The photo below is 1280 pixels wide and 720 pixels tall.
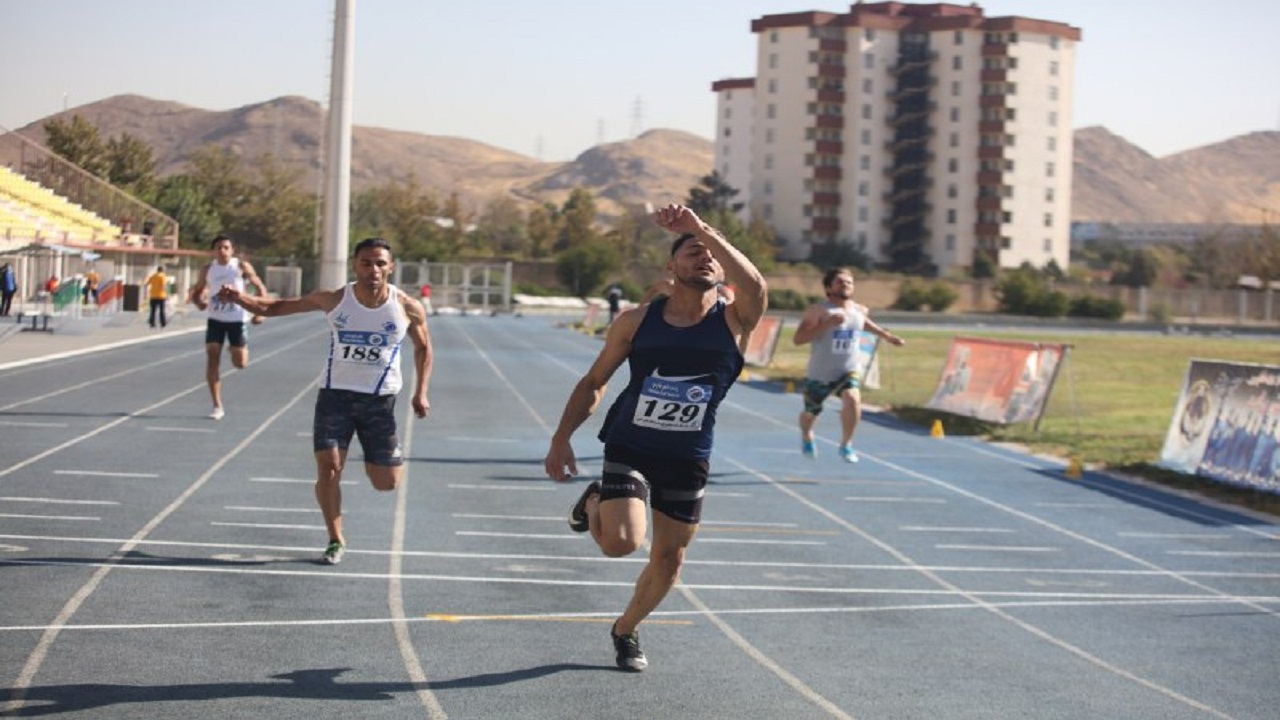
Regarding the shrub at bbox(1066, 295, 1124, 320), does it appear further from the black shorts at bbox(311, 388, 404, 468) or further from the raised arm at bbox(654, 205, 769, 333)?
the raised arm at bbox(654, 205, 769, 333)

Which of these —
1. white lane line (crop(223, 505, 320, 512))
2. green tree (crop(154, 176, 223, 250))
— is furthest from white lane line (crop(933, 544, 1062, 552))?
green tree (crop(154, 176, 223, 250))

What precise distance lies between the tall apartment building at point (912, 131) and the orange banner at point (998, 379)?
323 feet

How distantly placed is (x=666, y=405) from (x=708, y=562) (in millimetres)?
4295

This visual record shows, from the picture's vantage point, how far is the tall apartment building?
400ft

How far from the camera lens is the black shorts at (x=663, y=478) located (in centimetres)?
709

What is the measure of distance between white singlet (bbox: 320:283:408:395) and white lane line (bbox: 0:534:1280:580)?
138cm

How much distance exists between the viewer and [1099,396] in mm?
33781

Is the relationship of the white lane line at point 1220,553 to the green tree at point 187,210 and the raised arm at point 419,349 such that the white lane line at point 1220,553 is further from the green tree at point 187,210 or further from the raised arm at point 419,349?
the green tree at point 187,210

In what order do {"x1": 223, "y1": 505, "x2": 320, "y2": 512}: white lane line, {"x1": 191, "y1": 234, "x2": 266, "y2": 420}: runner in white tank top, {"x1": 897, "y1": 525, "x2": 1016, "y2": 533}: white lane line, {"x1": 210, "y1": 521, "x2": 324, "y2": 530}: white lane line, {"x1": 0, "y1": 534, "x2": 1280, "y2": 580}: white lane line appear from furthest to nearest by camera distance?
1. {"x1": 191, "y1": 234, "x2": 266, "y2": 420}: runner in white tank top
2. {"x1": 897, "y1": 525, "x2": 1016, "y2": 533}: white lane line
3. {"x1": 223, "y1": 505, "x2": 320, "y2": 512}: white lane line
4. {"x1": 210, "y1": 521, "x2": 324, "y2": 530}: white lane line
5. {"x1": 0, "y1": 534, "x2": 1280, "y2": 580}: white lane line

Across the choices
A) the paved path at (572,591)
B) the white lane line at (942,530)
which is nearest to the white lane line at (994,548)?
the paved path at (572,591)

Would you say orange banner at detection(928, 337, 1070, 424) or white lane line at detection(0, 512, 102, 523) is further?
orange banner at detection(928, 337, 1070, 424)

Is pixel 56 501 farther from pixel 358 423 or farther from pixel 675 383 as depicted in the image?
pixel 675 383

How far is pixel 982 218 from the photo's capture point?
12325 centimetres

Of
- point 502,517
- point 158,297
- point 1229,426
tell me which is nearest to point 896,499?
point 502,517
